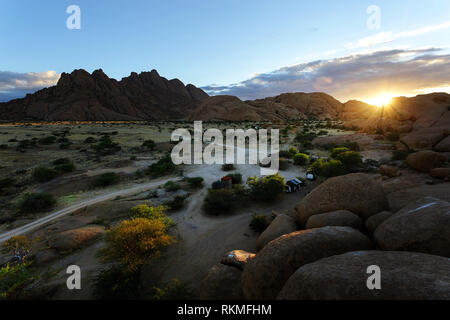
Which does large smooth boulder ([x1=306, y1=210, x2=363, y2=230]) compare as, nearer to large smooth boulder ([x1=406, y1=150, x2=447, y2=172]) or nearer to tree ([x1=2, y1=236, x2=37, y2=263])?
large smooth boulder ([x1=406, y1=150, x2=447, y2=172])

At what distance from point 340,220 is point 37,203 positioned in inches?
795

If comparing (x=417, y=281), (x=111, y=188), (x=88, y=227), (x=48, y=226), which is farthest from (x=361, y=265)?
(x=111, y=188)

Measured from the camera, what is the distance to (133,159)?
26.0 metres

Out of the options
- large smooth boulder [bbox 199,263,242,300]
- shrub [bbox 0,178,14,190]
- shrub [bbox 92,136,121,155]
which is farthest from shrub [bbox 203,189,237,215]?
shrub [bbox 92,136,121,155]

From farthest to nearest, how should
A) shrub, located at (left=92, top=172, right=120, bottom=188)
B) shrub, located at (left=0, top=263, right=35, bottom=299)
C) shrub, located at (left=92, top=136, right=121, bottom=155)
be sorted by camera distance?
shrub, located at (left=92, top=136, right=121, bottom=155)
shrub, located at (left=92, top=172, right=120, bottom=188)
shrub, located at (left=0, top=263, right=35, bottom=299)

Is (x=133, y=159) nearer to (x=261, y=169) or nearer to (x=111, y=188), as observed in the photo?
(x=111, y=188)

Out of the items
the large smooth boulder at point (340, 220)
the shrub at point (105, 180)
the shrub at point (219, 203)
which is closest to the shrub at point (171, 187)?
the shrub at point (219, 203)

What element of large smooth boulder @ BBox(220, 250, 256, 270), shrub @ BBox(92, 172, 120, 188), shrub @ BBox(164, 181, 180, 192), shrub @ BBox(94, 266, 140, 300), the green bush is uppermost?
the green bush

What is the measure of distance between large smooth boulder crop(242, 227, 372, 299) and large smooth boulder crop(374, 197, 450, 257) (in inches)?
26.9

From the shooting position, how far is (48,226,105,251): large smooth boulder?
984 cm

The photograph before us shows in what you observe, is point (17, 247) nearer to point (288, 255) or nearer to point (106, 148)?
point (288, 255)

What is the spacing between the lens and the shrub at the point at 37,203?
14047 millimetres

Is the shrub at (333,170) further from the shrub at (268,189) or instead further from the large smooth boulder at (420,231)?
the large smooth boulder at (420,231)

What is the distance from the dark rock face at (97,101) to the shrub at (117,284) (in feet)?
440
